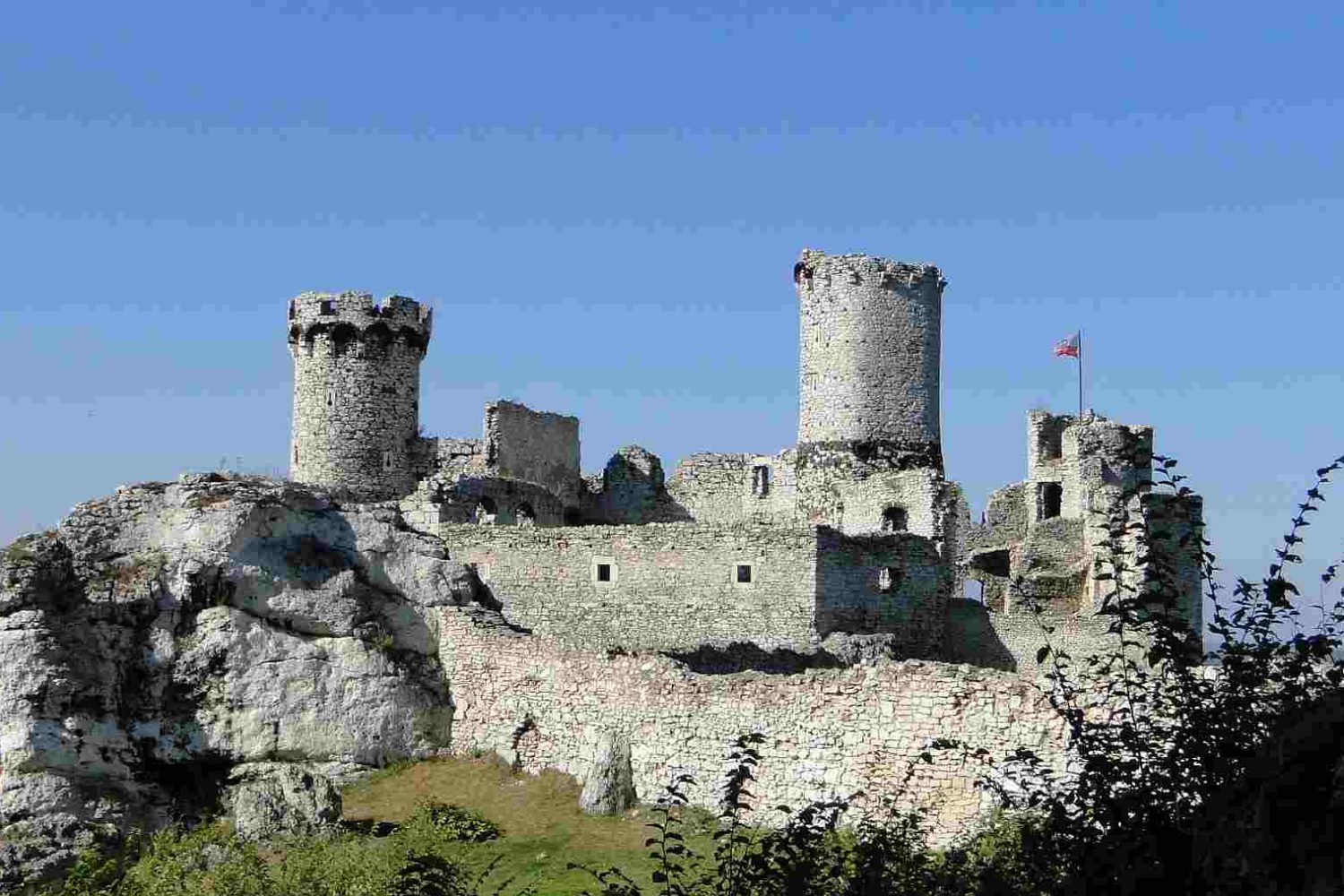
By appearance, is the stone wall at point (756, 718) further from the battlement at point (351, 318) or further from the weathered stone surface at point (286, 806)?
the battlement at point (351, 318)

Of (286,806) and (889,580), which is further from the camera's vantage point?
(889,580)

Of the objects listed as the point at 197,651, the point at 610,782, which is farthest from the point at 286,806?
the point at 610,782

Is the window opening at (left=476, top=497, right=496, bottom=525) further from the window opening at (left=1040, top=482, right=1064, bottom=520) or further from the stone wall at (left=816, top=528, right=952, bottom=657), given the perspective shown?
the window opening at (left=1040, top=482, right=1064, bottom=520)

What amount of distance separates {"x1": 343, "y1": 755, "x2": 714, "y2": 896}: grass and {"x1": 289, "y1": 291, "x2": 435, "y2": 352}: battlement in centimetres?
1566

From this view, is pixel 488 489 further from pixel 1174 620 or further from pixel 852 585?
pixel 1174 620

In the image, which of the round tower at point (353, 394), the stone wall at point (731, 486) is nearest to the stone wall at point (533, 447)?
the round tower at point (353, 394)

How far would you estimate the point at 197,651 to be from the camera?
25.6m

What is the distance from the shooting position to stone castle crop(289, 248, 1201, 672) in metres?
31.2

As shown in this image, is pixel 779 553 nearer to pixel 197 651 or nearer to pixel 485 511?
pixel 485 511

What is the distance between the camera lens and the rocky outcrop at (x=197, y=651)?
23484 mm

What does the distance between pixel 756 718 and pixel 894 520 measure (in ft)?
57.0

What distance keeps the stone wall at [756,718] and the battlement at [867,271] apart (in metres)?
17.2

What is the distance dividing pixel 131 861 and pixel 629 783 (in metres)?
6.41

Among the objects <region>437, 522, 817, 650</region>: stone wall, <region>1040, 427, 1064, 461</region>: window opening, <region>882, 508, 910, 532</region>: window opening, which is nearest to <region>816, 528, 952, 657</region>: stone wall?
<region>437, 522, 817, 650</region>: stone wall
